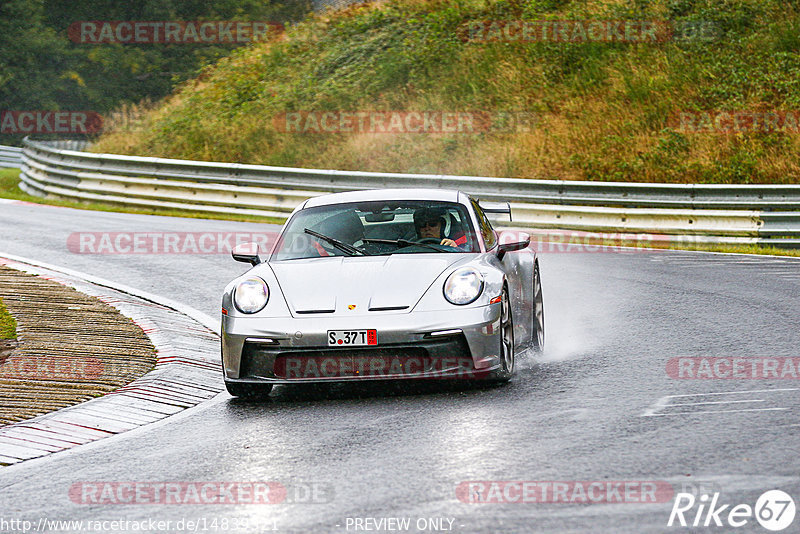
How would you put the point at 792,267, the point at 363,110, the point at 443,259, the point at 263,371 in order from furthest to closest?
the point at 363,110
the point at 792,267
the point at 443,259
the point at 263,371

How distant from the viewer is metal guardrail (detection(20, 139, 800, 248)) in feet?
54.9

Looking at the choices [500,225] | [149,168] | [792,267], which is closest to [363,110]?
[149,168]

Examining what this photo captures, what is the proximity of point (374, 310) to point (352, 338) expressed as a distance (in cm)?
24

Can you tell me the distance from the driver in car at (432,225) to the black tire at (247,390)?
1699 mm

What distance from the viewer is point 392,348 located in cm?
711

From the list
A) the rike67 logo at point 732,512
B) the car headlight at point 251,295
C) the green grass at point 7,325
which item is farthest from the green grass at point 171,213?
the rike67 logo at point 732,512

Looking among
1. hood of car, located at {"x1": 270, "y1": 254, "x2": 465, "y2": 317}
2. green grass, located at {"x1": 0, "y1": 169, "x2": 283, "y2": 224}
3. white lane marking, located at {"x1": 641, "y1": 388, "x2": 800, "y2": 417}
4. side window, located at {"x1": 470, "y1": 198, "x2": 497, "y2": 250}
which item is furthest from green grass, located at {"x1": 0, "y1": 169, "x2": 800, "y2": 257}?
hood of car, located at {"x1": 270, "y1": 254, "x2": 465, "y2": 317}

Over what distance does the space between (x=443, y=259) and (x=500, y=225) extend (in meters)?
11.0

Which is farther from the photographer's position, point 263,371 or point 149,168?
point 149,168

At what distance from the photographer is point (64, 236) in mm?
17531

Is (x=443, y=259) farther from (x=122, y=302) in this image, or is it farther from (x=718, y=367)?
(x=122, y=302)

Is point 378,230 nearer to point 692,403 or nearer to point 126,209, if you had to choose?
point 692,403

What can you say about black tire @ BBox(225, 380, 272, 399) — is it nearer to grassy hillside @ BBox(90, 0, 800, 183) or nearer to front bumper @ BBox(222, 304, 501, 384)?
front bumper @ BBox(222, 304, 501, 384)

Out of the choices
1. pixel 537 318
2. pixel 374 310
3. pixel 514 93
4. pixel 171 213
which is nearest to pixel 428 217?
pixel 537 318
